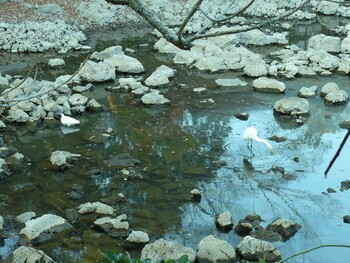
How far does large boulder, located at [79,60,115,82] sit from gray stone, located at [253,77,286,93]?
2.55 m

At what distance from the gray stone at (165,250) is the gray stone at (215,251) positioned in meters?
0.10

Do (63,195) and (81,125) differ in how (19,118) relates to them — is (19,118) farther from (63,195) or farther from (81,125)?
(63,195)

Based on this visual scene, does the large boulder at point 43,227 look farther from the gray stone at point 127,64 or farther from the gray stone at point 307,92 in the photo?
the gray stone at point 127,64

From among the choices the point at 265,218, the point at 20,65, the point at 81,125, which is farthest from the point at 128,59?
the point at 265,218

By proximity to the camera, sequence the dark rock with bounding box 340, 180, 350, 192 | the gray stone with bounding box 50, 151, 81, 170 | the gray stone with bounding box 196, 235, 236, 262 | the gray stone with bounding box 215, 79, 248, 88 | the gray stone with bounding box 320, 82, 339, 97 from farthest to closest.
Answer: the gray stone with bounding box 215, 79, 248, 88
the gray stone with bounding box 320, 82, 339, 97
the gray stone with bounding box 50, 151, 81, 170
the dark rock with bounding box 340, 180, 350, 192
the gray stone with bounding box 196, 235, 236, 262

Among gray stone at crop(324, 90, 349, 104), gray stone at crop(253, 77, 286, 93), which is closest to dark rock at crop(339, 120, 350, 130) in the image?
gray stone at crop(324, 90, 349, 104)

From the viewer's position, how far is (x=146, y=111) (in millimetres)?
11016

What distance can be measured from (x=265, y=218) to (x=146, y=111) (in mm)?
4091

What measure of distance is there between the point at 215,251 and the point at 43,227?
5.65ft

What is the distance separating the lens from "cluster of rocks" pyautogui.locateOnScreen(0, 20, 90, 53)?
14883 millimetres

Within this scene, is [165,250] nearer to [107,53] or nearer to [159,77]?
[159,77]

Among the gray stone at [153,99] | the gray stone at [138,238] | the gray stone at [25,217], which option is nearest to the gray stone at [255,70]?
the gray stone at [153,99]

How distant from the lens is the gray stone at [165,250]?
20.3 feet

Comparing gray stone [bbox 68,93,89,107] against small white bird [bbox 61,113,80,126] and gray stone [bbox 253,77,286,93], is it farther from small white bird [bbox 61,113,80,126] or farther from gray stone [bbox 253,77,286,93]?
gray stone [bbox 253,77,286,93]
